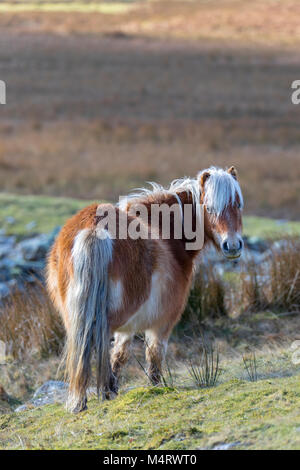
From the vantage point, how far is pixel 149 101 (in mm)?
27328

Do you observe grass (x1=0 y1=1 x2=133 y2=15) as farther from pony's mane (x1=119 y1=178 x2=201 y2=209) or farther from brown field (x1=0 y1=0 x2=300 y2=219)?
pony's mane (x1=119 y1=178 x2=201 y2=209)

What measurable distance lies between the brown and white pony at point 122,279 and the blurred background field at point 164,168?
28 cm

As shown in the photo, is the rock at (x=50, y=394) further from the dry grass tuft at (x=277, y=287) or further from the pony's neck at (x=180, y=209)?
the dry grass tuft at (x=277, y=287)

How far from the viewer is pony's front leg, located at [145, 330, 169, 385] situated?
4.51m

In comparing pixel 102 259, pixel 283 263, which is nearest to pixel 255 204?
pixel 283 263

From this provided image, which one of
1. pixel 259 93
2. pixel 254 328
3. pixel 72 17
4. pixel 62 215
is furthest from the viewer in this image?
pixel 72 17

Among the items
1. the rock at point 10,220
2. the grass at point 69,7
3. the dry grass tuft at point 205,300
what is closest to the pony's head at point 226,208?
the dry grass tuft at point 205,300

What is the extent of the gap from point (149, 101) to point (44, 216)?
18.3 m

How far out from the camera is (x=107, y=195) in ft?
45.4

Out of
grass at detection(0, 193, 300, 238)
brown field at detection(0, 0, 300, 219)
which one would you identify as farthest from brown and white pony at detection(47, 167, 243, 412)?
brown field at detection(0, 0, 300, 219)

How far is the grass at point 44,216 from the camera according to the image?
9484 mm

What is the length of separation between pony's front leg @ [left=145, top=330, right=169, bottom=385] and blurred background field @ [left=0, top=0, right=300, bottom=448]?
0.17 meters

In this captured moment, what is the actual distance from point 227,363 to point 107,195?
915 cm
